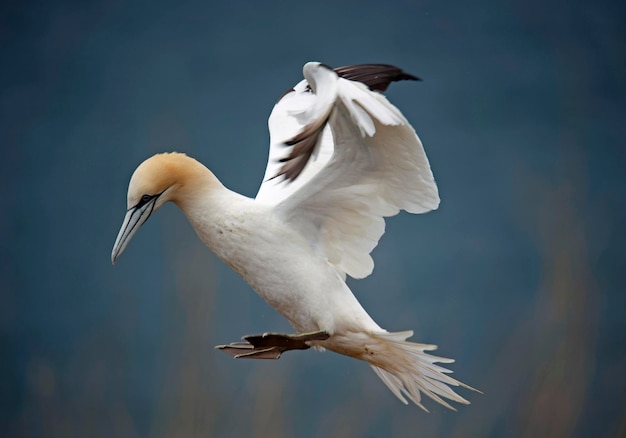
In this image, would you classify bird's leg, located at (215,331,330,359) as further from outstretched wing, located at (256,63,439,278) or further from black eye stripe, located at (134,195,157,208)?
black eye stripe, located at (134,195,157,208)

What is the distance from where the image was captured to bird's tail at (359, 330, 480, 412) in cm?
343

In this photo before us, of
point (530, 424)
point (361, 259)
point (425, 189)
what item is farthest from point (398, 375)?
point (530, 424)

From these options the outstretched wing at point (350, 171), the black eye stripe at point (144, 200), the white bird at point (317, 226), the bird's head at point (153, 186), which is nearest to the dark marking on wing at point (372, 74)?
the outstretched wing at point (350, 171)

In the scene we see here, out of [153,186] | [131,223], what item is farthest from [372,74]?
[131,223]

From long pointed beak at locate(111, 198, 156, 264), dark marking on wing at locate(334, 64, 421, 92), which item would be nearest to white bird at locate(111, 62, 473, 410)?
long pointed beak at locate(111, 198, 156, 264)

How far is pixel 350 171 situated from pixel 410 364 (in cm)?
73

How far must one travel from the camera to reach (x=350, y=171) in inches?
130

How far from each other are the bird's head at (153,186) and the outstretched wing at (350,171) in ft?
0.94

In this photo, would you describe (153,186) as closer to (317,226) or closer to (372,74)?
(317,226)

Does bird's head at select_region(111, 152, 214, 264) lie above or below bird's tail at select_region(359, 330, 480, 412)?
above

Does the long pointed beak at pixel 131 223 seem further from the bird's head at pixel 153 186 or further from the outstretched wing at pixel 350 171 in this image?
the outstretched wing at pixel 350 171

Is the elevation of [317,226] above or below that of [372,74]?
below

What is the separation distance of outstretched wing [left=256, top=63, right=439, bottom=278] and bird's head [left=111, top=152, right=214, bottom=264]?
0.29 m

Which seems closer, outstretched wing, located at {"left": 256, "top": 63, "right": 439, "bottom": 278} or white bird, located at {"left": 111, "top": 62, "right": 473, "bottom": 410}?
outstretched wing, located at {"left": 256, "top": 63, "right": 439, "bottom": 278}
